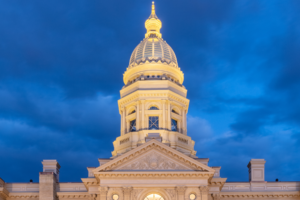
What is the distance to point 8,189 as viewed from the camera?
67250 millimetres

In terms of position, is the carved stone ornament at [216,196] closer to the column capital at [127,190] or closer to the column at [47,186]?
the column capital at [127,190]

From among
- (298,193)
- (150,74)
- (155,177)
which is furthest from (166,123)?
(298,193)

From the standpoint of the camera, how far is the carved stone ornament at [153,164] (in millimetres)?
59281

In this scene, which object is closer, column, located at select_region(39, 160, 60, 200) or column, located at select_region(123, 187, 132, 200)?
column, located at select_region(123, 187, 132, 200)

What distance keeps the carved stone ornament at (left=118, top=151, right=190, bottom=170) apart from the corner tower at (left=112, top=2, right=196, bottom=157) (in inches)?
319

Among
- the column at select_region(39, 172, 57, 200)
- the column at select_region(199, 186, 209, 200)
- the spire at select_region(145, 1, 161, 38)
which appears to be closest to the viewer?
the column at select_region(199, 186, 209, 200)

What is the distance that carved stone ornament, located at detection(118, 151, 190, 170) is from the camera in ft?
194

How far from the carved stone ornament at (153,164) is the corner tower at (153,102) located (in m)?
8.09

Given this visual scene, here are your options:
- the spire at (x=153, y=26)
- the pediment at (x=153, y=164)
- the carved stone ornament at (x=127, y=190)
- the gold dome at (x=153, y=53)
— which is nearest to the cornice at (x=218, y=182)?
the pediment at (x=153, y=164)

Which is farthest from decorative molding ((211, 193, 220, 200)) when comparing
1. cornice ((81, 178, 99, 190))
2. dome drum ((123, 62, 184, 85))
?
dome drum ((123, 62, 184, 85))

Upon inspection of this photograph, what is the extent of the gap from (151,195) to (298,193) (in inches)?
771

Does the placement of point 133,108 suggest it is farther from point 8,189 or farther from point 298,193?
point 298,193

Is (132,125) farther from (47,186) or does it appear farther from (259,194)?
(259,194)

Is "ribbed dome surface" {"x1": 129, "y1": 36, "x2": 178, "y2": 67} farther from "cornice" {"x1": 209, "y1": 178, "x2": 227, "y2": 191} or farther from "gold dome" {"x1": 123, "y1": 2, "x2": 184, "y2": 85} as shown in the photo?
"cornice" {"x1": 209, "y1": 178, "x2": 227, "y2": 191}
